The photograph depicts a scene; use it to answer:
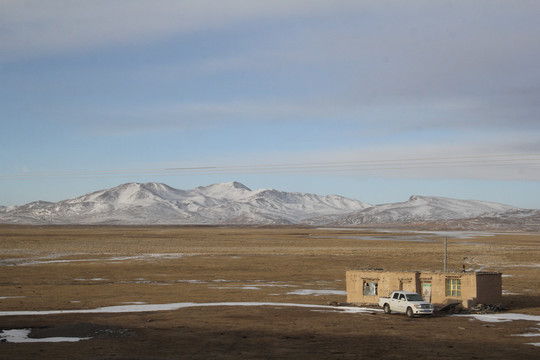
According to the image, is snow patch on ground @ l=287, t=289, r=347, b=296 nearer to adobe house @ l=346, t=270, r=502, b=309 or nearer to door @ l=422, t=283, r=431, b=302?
adobe house @ l=346, t=270, r=502, b=309

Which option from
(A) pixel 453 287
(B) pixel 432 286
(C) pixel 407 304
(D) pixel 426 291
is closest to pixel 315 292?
(D) pixel 426 291

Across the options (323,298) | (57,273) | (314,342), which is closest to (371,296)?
(323,298)

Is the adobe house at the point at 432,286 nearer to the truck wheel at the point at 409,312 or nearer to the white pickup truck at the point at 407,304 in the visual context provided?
the white pickup truck at the point at 407,304

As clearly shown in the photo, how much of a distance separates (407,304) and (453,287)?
633cm

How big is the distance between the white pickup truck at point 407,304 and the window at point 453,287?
4.57 metres

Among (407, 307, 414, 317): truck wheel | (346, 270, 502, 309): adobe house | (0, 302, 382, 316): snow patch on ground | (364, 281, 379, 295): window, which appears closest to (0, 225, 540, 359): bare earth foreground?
(0, 302, 382, 316): snow patch on ground

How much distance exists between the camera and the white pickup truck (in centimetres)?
4662

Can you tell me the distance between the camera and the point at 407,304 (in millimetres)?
47188

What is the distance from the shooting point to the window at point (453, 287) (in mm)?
51125

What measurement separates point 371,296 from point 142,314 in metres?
20.9

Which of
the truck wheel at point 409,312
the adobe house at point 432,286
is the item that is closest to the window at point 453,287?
the adobe house at point 432,286

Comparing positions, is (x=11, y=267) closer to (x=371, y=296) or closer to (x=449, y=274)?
(x=371, y=296)

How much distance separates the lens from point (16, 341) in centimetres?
3406

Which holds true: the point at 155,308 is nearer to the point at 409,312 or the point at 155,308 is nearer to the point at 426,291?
the point at 409,312
